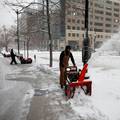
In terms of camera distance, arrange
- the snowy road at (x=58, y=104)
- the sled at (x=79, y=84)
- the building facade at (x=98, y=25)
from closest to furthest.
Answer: the snowy road at (x=58, y=104), the sled at (x=79, y=84), the building facade at (x=98, y=25)

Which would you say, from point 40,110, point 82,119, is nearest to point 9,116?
point 40,110

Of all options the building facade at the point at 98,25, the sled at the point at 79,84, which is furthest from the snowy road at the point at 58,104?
the building facade at the point at 98,25

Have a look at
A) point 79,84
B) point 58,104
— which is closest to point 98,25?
point 79,84

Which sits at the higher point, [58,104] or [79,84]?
[79,84]

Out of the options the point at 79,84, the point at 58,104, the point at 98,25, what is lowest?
the point at 58,104

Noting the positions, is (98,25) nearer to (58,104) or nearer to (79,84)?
(79,84)

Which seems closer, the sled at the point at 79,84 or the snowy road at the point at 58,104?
the snowy road at the point at 58,104

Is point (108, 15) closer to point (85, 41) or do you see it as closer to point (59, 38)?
point (59, 38)

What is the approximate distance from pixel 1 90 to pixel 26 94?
1476 mm

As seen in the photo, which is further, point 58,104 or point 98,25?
point 98,25

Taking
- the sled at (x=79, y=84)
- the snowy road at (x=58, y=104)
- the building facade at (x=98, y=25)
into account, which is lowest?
the snowy road at (x=58, y=104)

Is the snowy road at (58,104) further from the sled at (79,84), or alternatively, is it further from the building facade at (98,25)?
the building facade at (98,25)

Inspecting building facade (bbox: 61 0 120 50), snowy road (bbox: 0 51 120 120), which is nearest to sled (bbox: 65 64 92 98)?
snowy road (bbox: 0 51 120 120)

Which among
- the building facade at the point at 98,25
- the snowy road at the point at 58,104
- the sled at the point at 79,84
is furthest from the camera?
the building facade at the point at 98,25
